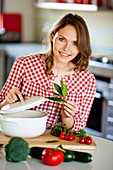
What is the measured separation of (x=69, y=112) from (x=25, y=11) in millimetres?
4063

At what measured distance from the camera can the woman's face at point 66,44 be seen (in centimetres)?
204

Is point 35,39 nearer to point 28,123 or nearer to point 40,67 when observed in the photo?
point 40,67

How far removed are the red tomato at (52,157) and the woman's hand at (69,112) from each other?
0.43m

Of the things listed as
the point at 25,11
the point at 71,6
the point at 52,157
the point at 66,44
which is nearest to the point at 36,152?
the point at 52,157

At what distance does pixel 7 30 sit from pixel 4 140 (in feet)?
13.2

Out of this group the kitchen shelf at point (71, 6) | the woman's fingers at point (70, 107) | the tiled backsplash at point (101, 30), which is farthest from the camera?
the tiled backsplash at point (101, 30)

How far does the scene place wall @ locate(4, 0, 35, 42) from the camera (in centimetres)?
551

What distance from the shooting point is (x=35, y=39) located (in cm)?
577

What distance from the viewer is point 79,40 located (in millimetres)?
2023

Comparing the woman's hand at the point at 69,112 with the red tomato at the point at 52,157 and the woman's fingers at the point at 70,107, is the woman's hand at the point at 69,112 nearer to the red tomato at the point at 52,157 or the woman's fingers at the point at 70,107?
the woman's fingers at the point at 70,107

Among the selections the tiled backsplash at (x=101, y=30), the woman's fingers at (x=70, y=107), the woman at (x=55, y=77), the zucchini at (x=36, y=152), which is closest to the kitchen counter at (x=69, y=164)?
the zucchini at (x=36, y=152)

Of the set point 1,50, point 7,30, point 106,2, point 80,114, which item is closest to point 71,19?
point 80,114

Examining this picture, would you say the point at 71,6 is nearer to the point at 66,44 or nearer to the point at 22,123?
the point at 66,44

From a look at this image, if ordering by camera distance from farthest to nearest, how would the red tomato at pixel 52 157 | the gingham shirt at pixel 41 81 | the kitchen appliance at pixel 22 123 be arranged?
the gingham shirt at pixel 41 81 < the kitchen appliance at pixel 22 123 < the red tomato at pixel 52 157
